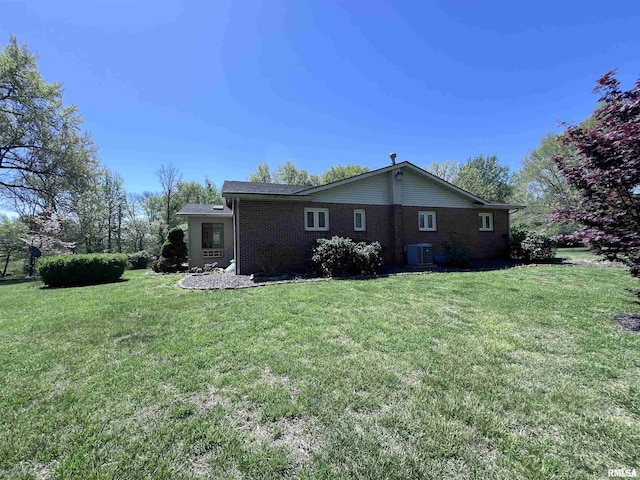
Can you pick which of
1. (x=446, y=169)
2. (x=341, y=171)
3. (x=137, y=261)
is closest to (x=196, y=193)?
(x=137, y=261)

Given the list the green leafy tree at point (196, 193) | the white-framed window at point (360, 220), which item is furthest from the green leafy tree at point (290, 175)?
the white-framed window at point (360, 220)

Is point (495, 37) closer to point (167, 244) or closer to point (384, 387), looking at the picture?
point (384, 387)

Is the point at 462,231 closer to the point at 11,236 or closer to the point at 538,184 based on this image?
the point at 538,184

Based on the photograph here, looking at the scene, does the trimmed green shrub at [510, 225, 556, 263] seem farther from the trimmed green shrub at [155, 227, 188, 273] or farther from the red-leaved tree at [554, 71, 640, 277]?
the trimmed green shrub at [155, 227, 188, 273]

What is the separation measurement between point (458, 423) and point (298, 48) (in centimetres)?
1255

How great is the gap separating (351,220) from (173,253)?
9.65m

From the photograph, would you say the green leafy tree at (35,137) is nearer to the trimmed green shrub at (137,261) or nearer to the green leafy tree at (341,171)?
the trimmed green shrub at (137,261)

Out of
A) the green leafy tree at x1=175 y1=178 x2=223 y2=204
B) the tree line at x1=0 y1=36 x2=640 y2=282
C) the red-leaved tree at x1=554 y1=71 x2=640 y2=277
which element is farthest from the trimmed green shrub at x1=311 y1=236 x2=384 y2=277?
the green leafy tree at x1=175 y1=178 x2=223 y2=204

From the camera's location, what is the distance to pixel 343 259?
9.40 m

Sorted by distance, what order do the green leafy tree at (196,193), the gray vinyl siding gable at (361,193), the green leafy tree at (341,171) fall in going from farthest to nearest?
the green leafy tree at (341,171), the green leafy tree at (196,193), the gray vinyl siding gable at (361,193)

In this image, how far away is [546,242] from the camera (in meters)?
12.6

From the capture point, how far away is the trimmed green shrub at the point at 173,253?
44.7 ft

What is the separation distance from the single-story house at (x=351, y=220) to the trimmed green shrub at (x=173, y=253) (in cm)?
57

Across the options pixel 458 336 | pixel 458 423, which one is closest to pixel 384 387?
pixel 458 423
